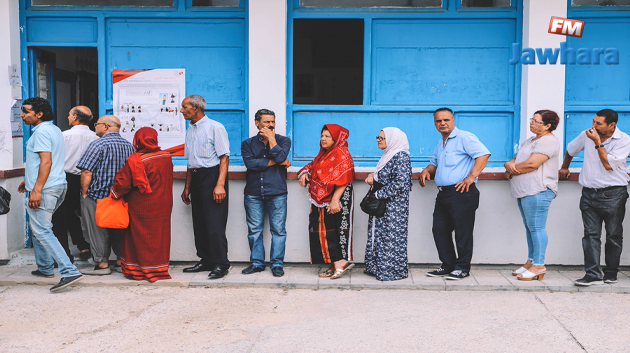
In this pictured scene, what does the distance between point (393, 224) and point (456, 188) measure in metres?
0.71

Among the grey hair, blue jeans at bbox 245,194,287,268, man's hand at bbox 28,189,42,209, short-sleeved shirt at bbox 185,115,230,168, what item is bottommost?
blue jeans at bbox 245,194,287,268

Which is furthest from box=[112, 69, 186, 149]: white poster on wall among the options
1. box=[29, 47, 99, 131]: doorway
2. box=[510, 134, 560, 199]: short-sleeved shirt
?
box=[510, 134, 560, 199]: short-sleeved shirt

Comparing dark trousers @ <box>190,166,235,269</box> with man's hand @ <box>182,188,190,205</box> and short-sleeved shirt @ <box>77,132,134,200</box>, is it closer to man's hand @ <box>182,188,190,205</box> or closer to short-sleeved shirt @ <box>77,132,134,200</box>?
man's hand @ <box>182,188,190,205</box>

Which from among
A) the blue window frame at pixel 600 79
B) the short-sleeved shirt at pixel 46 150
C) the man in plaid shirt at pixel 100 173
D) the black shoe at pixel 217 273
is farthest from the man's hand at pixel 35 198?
the blue window frame at pixel 600 79

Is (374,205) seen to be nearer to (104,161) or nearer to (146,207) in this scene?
(146,207)

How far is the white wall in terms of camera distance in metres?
6.84

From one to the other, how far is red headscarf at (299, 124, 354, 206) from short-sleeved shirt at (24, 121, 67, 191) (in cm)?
248

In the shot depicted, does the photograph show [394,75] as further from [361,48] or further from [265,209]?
[265,209]

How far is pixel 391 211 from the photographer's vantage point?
6.20 metres

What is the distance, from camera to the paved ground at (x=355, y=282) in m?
6.05

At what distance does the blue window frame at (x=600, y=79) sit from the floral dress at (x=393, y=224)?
86.4 inches

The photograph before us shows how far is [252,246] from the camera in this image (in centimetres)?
658

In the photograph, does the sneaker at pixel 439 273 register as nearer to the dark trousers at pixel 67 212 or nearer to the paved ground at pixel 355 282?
the paved ground at pixel 355 282

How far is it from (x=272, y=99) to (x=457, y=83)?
6.89 ft
